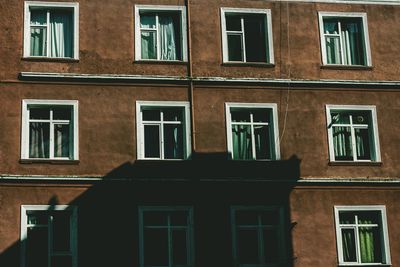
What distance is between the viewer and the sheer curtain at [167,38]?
28641 mm

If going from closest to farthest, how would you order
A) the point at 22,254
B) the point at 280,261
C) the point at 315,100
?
the point at 22,254 → the point at 280,261 → the point at 315,100

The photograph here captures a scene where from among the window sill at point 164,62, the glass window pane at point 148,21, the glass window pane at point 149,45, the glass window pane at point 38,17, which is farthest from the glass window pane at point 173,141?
the glass window pane at point 38,17

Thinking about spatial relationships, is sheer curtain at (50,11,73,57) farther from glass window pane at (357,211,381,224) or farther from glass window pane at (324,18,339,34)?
glass window pane at (357,211,381,224)

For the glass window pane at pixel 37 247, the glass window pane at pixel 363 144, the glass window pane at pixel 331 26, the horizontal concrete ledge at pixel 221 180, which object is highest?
the glass window pane at pixel 331 26

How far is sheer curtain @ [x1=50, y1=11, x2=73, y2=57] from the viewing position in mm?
27922

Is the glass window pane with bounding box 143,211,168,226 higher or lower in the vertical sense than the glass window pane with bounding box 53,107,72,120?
lower

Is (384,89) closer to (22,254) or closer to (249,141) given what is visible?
(249,141)

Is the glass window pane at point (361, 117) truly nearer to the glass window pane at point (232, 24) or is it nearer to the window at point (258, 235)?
the window at point (258, 235)

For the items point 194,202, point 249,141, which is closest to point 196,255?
point 194,202

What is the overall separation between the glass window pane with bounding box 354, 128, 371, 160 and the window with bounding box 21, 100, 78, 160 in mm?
9919

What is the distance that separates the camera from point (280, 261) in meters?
27.0

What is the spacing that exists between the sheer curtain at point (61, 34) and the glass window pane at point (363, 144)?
10.5 meters

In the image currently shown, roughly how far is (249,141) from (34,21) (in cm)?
854

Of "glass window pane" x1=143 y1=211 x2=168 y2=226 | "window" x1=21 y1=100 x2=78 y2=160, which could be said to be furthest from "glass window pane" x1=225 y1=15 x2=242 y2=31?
"glass window pane" x1=143 y1=211 x2=168 y2=226
